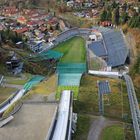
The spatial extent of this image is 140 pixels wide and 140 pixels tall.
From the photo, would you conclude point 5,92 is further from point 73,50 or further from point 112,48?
point 112,48

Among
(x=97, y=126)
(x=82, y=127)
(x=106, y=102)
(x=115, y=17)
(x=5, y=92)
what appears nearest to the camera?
(x=82, y=127)

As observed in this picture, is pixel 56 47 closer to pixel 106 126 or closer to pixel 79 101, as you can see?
pixel 79 101

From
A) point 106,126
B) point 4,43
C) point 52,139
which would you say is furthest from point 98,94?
point 4,43

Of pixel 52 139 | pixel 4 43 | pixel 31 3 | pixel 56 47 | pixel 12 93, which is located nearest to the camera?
pixel 52 139

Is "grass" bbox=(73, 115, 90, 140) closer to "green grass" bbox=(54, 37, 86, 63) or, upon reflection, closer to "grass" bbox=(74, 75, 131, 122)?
"grass" bbox=(74, 75, 131, 122)

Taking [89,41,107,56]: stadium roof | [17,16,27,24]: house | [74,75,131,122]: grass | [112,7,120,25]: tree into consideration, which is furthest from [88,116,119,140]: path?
[17,16,27,24]: house

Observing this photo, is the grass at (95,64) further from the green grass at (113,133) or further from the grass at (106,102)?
the green grass at (113,133)

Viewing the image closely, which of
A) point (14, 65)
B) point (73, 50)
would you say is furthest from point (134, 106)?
point (73, 50)
